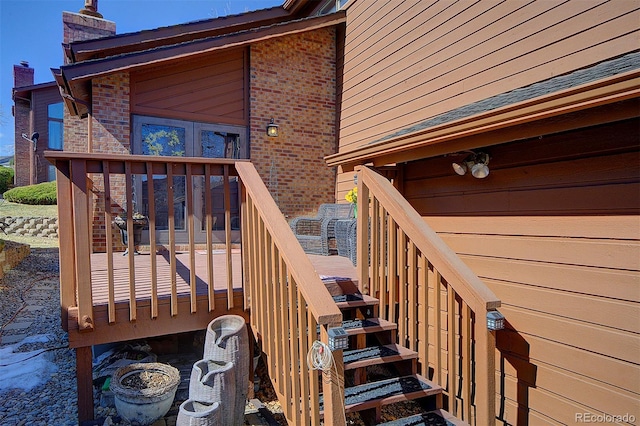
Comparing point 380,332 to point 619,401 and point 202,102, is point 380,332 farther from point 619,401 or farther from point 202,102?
point 202,102

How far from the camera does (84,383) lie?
2.34 m

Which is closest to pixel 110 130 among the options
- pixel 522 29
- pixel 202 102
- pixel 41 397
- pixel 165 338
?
pixel 202 102

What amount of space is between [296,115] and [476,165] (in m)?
4.14

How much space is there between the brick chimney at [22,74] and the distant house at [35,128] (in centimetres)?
125

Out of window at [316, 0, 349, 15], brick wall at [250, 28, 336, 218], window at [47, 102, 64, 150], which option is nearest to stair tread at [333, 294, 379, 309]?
brick wall at [250, 28, 336, 218]

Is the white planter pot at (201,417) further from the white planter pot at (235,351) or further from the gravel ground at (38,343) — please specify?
the gravel ground at (38,343)

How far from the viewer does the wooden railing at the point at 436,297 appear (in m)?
2.16

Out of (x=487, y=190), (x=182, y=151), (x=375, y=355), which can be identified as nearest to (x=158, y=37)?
(x=182, y=151)

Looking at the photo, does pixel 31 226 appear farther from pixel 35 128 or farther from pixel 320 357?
pixel 320 357

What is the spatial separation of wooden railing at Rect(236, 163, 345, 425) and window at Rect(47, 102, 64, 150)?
14377 millimetres

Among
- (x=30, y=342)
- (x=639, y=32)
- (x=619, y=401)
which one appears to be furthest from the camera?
(x=30, y=342)

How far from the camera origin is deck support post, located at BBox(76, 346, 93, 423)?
2324 mm

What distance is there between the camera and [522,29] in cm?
314

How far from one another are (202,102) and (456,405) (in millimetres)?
5216
